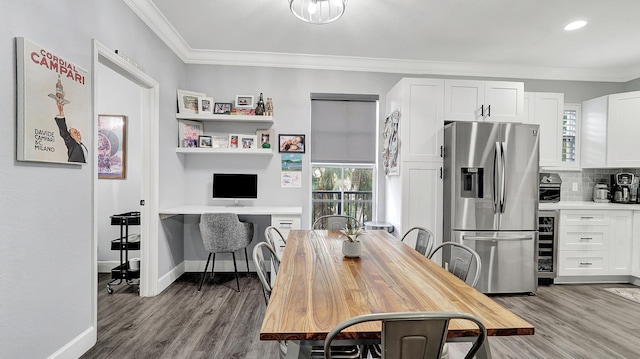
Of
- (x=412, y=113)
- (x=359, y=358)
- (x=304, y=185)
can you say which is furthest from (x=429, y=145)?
(x=359, y=358)

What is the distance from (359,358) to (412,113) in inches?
104

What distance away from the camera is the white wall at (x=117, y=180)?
372 centimetres

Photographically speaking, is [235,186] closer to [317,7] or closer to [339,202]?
[339,202]

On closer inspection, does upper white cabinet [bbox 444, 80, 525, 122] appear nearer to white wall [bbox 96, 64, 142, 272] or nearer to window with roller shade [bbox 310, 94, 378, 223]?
window with roller shade [bbox 310, 94, 378, 223]

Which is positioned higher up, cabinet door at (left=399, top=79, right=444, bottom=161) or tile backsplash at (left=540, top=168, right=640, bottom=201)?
cabinet door at (left=399, top=79, right=444, bottom=161)

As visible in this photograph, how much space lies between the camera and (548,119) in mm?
3695

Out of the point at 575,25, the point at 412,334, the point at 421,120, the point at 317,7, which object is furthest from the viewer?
the point at 421,120

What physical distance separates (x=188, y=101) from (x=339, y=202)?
231cm

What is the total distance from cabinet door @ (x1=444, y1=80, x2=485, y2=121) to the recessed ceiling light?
2.89ft

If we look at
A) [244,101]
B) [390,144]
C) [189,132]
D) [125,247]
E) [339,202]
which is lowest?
[125,247]

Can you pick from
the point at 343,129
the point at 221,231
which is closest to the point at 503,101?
the point at 343,129

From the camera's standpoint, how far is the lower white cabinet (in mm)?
3504

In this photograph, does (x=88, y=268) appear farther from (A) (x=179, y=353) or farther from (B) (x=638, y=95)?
(B) (x=638, y=95)

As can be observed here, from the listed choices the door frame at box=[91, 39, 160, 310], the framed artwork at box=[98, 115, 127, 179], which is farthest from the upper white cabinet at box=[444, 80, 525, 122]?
the framed artwork at box=[98, 115, 127, 179]
